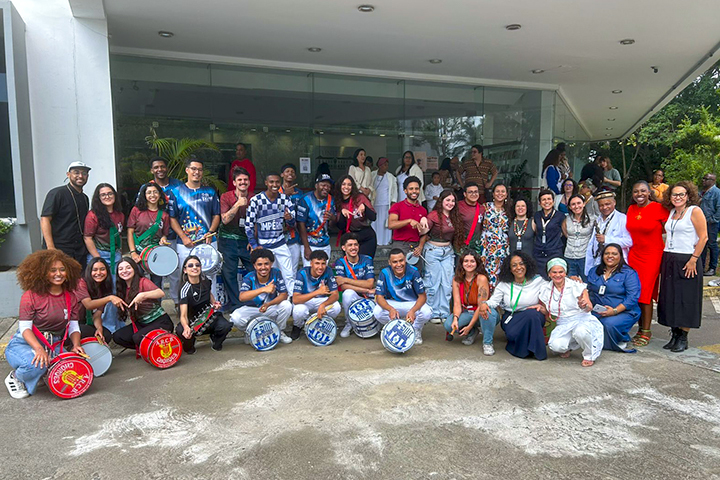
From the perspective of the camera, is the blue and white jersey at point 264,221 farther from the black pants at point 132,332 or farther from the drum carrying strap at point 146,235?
the black pants at point 132,332

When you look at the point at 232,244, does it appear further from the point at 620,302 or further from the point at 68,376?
the point at 620,302

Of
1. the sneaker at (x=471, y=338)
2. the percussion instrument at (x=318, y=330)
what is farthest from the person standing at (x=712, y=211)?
the percussion instrument at (x=318, y=330)

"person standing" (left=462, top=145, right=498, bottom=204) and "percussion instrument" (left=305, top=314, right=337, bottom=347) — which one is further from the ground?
"person standing" (left=462, top=145, right=498, bottom=204)

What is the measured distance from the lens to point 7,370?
4887 millimetres

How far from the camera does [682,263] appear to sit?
5258 millimetres

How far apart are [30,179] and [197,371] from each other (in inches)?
144

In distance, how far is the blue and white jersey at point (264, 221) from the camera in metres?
5.84

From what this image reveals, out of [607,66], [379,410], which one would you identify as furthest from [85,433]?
[607,66]

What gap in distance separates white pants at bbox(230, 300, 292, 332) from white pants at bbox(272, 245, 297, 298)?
15.8 inches

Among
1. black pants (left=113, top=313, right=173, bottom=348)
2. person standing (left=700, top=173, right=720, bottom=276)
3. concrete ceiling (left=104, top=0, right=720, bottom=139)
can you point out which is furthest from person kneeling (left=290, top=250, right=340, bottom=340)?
person standing (left=700, top=173, right=720, bottom=276)

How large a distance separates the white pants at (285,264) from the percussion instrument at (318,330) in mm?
593

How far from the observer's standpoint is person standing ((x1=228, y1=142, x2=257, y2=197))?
30.4 ft

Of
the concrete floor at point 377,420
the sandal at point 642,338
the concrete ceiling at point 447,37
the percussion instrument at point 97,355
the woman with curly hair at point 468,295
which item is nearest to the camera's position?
the concrete floor at point 377,420

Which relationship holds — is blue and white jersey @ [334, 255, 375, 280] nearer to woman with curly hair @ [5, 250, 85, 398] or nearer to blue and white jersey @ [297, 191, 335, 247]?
blue and white jersey @ [297, 191, 335, 247]
